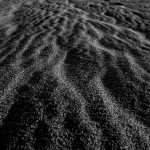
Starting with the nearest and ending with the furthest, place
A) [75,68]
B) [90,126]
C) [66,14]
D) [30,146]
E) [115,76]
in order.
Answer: [30,146] → [90,126] → [115,76] → [75,68] → [66,14]

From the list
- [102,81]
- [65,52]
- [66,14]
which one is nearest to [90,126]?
[102,81]

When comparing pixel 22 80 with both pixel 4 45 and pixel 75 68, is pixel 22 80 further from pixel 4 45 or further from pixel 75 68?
pixel 4 45

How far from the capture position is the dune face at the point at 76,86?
1312 mm

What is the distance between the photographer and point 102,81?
1.82 meters

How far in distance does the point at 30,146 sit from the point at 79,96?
60 cm

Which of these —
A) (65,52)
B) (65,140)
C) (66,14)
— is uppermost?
(65,140)

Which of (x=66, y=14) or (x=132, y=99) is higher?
(x=132, y=99)

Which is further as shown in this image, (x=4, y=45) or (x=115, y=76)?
(x=4, y=45)

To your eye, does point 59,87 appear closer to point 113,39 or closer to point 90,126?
point 90,126

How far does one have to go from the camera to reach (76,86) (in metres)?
1.77

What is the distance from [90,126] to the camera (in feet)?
4.51

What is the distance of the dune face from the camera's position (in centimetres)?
131

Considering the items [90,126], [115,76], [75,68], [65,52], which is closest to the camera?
[90,126]

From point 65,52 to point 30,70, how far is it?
1.77ft
